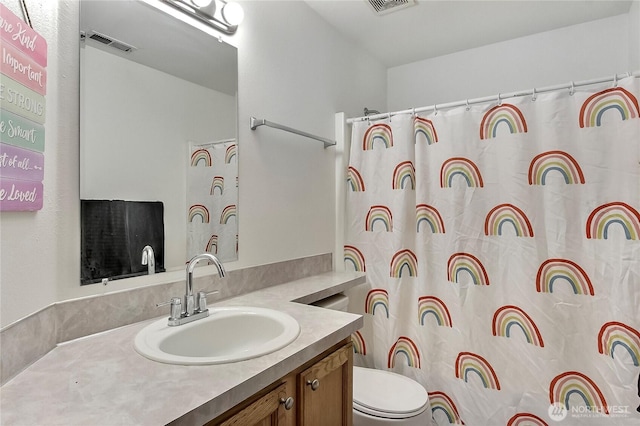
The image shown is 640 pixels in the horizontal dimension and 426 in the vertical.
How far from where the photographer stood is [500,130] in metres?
1.86

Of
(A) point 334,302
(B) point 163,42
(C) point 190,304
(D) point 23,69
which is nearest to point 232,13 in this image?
(B) point 163,42

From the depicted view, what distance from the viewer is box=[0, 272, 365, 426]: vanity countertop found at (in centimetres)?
69

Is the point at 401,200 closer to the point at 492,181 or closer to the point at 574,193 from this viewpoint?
the point at 492,181

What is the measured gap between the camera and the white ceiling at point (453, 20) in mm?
2119

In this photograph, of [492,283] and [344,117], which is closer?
[492,283]

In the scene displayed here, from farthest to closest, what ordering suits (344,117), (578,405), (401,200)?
(344,117)
(401,200)
(578,405)

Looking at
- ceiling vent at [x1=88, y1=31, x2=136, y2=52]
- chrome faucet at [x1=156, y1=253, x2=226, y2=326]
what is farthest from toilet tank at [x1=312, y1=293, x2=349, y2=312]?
ceiling vent at [x1=88, y1=31, x2=136, y2=52]

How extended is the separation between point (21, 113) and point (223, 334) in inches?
34.6

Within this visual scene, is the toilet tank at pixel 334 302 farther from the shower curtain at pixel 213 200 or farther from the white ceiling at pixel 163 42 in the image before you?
the white ceiling at pixel 163 42

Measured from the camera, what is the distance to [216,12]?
4.96ft

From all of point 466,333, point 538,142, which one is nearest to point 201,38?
point 538,142

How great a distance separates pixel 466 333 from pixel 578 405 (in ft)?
1.82

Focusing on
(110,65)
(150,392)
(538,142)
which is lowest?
(150,392)

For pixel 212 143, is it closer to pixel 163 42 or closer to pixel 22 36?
pixel 163 42
